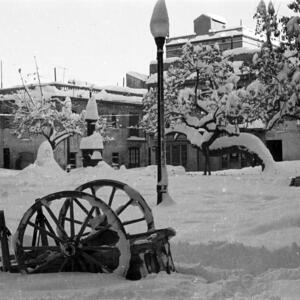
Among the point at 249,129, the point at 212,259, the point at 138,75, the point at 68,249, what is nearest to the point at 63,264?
the point at 68,249

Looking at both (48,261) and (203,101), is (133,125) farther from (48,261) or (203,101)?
(48,261)

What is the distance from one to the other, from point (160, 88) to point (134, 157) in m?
34.3

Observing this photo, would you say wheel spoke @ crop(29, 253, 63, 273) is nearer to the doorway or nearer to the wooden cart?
the wooden cart

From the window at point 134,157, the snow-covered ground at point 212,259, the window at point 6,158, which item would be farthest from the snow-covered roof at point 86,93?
the snow-covered ground at point 212,259

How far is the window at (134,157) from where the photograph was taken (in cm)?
4528

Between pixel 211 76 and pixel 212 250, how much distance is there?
58.5ft

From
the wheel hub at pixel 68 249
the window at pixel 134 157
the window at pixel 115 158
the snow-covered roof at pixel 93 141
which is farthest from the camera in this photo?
the window at pixel 134 157

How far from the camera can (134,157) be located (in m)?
45.4

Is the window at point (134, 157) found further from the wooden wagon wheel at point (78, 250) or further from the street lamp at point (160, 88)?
the wooden wagon wheel at point (78, 250)


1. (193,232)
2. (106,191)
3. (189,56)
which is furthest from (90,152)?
(193,232)

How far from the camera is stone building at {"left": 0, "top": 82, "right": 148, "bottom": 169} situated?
4188 centimetres

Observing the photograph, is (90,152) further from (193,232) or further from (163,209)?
(193,232)

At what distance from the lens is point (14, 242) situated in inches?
232

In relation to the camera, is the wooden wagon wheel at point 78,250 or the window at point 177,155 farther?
the window at point 177,155
